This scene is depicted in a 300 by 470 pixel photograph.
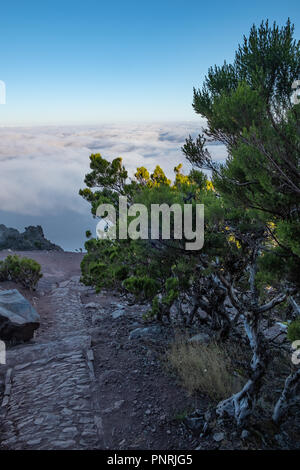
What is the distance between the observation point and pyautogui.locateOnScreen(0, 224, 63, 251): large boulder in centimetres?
2964

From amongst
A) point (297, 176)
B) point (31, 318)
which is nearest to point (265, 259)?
point (297, 176)

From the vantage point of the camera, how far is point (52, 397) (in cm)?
652

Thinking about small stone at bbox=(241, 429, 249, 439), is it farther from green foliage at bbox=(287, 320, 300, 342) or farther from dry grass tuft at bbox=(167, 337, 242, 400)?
green foliage at bbox=(287, 320, 300, 342)

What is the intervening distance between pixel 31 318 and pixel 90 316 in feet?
10.5

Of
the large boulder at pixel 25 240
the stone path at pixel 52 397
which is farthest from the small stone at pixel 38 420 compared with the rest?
the large boulder at pixel 25 240

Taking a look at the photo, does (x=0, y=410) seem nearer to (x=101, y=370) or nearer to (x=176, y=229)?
(x=101, y=370)

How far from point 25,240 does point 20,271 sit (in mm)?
15772

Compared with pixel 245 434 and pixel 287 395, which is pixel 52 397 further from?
pixel 287 395

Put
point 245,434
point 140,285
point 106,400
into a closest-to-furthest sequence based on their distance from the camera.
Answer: point 245,434, point 106,400, point 140,285

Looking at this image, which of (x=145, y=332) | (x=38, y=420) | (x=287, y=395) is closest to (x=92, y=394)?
(x=38, y=420)

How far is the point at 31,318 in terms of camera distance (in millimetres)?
10336

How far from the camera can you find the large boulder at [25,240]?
97.2 ft

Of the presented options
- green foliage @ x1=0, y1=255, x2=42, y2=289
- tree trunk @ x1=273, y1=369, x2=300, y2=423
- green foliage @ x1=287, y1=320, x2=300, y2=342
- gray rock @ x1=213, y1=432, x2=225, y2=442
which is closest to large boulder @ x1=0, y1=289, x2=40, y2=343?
green foliage @ x1=0, y1=255, x2=42, y2=289

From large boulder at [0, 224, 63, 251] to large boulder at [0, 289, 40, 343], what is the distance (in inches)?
788
